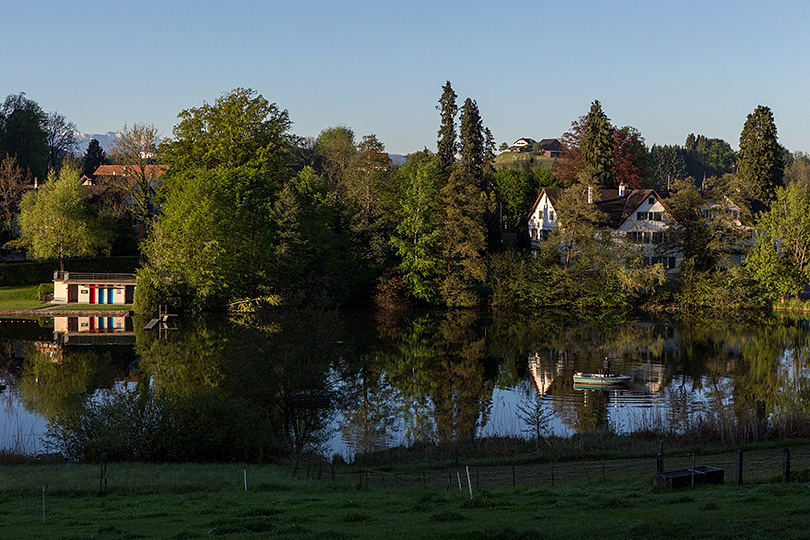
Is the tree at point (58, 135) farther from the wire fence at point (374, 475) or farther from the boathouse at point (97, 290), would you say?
the wire fence at point (374, 475)

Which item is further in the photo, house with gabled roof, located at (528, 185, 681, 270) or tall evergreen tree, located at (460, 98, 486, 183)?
tall evergreen tree, located at (460, 98, 486, 183)

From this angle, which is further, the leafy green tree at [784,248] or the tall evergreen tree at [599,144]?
the tall evergreen tree at [599,144]

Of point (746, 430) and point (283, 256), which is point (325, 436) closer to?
point (746, 430)

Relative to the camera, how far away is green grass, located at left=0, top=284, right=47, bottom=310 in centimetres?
7206

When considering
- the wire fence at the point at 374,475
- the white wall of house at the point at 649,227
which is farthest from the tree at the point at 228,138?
the wire fence at the point at 374,475

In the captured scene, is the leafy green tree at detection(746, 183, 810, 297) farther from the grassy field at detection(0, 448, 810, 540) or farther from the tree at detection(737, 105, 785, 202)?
the grassy field at detection(0, 448, 810, 540)

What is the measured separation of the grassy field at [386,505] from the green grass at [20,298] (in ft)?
166

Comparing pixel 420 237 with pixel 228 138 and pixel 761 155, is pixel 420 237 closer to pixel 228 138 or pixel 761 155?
pixel 228 138

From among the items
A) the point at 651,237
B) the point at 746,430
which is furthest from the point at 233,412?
the point at 651,237

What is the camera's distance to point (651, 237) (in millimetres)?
85500

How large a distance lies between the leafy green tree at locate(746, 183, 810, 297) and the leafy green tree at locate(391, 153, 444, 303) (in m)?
30.2

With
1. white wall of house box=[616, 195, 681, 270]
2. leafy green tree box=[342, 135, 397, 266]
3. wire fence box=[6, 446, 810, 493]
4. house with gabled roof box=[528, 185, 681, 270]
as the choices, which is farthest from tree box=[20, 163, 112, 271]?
wire fence box=[6, 446, 810, 493]

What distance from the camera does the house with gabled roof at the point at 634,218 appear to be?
266 feet

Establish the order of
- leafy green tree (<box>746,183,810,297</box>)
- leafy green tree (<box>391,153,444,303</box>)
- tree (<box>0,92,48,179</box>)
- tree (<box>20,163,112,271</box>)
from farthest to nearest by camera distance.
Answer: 1. tree (<box>0,92,48,179</box>)
2. tree (<box>20,163,112,271</box>)
3. leafy green tree (<box>391,153,444,303</box>)
4. leafy green tree (<box>746,183,810,297</box>)
